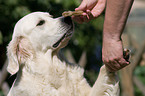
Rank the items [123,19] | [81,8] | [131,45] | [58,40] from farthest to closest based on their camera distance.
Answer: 1. [131,45]
2. [58,40]
3. [81,8]
4. [123,19]

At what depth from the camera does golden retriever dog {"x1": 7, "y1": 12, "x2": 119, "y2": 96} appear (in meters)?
2.84

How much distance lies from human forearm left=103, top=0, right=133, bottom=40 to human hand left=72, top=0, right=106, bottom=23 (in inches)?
22.0

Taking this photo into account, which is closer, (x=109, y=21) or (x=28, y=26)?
(x=109, y=21)

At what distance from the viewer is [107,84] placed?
2604mm

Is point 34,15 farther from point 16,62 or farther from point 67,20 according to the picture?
point 16,62

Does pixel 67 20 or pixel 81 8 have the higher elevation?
pixel 81 8

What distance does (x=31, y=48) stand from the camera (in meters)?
2.93

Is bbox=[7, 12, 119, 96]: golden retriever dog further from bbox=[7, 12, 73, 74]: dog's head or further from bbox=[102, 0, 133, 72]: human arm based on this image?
bbox=[102, 0, 133, 72]: human arm

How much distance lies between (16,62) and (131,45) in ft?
14.5

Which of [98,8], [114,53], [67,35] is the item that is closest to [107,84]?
[114,53]

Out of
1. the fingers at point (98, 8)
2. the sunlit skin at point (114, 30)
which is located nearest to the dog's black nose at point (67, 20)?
the fingers at point (98, 8)

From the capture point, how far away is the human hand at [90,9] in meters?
2.70

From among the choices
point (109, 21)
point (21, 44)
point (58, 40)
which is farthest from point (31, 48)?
point (109, 21)

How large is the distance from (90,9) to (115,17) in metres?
0.82
